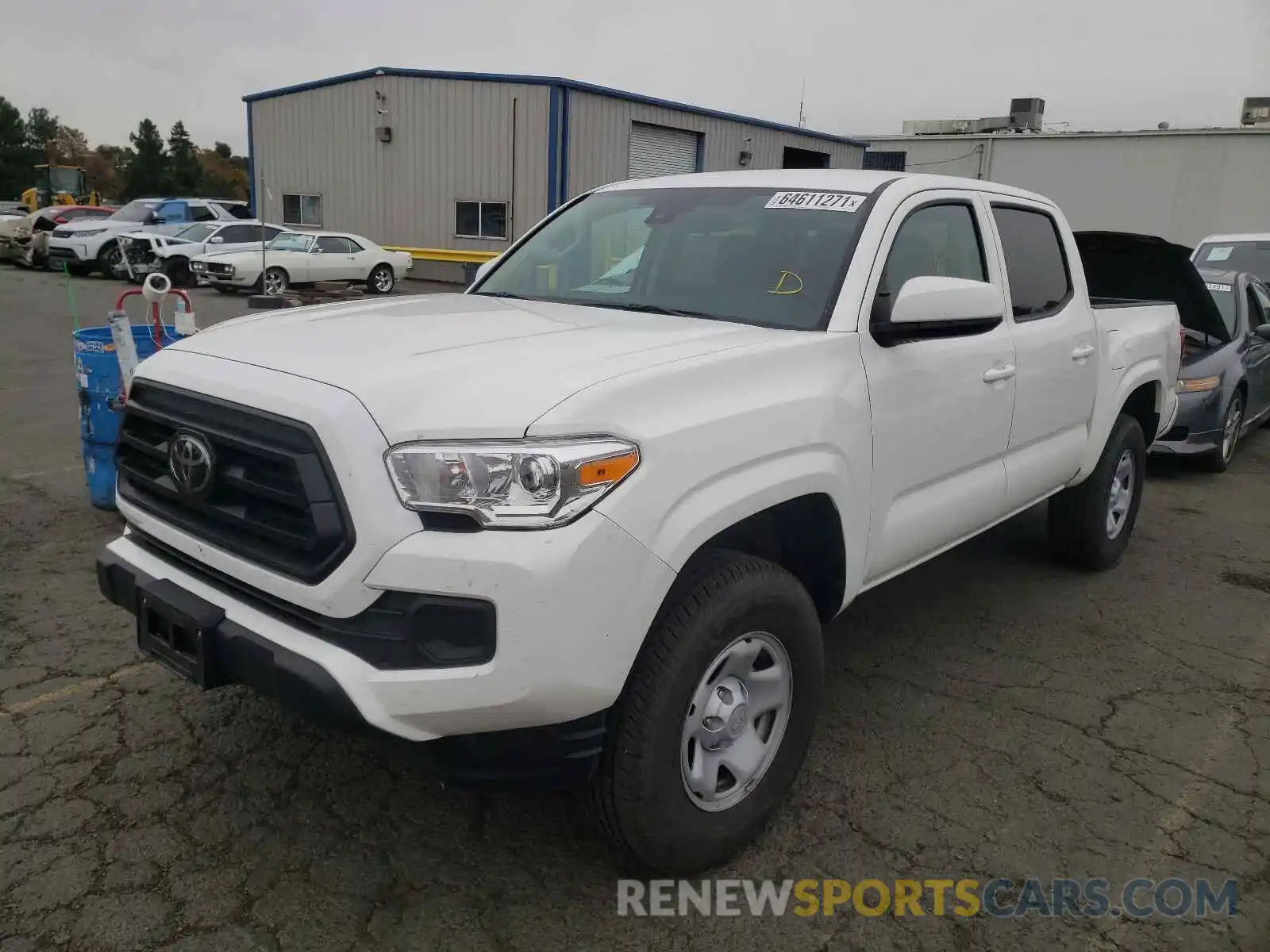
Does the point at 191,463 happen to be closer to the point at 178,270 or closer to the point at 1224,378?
the point at 1224,378

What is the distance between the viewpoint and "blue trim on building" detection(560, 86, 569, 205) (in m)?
21.9

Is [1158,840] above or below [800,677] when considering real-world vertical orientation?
below

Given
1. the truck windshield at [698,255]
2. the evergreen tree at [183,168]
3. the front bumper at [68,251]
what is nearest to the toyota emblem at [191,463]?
the truck windshield at [698,255]

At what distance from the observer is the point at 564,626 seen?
211cm

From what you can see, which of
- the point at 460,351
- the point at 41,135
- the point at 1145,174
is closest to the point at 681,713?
the point at 460,351

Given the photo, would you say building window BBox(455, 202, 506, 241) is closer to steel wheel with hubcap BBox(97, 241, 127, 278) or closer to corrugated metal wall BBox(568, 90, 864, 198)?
corrugated metal wall BBox(568, 90, 864, 198)

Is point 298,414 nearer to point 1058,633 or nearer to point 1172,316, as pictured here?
point 1058,633

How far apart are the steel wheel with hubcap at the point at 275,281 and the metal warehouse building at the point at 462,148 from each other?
128 inches

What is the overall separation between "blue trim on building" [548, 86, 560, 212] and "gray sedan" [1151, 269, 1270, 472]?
15752mm

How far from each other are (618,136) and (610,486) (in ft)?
74.6

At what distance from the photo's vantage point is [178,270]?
20.0 metres

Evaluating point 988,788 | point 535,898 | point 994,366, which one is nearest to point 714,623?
point 535,898

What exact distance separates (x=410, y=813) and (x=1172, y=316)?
4.95m

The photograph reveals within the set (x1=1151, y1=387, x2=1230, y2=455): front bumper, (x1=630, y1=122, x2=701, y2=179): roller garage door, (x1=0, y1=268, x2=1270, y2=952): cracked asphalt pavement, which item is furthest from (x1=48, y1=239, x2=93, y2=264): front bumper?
(x1=1151, y1=387, x2=1230, y2=455): front bumper
